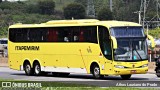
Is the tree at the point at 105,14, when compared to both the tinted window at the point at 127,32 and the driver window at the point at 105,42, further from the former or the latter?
the driver window at the point at 105,42

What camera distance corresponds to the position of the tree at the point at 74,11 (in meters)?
116

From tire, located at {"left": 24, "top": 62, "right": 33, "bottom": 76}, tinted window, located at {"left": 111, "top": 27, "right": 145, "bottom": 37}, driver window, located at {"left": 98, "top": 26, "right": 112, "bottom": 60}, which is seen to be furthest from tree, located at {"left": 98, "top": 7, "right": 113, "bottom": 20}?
driver window, located at {"left": 98, "top": 26, "right": 112, "bottom": 60}

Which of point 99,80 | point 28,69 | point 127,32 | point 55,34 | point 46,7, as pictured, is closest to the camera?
point 99,80

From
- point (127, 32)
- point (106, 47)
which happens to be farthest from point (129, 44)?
point (106, 47)

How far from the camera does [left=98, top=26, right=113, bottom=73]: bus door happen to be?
105 feet

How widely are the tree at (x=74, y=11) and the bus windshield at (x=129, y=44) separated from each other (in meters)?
81.6

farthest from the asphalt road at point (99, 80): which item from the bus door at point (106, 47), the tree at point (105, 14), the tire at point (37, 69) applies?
the tree at point (105, 14)

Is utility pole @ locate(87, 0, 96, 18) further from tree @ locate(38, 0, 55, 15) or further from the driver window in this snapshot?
the driver window

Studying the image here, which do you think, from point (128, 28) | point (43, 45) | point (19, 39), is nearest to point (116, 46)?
point (128, 28)

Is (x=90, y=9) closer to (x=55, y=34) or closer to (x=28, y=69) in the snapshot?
(x=28, y=69)

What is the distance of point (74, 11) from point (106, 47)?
81.8 metres

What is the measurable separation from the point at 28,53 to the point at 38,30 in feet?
5.83

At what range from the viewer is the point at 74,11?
113750mm

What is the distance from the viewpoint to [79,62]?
34250mm
